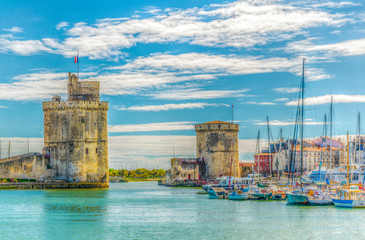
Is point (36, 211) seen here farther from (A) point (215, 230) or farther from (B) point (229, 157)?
(B) point (229, 157)

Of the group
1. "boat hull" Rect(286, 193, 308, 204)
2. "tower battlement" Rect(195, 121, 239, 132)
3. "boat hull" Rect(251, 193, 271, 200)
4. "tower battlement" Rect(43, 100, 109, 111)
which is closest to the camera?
"boat hull" Rect(286, 193, 308, 204)

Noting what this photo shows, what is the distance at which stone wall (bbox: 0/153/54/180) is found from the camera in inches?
2589

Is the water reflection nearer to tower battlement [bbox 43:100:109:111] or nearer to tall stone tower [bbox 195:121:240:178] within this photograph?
tower battlement [bbox 43:100:109:111]

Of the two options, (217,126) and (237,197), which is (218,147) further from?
(237,197)

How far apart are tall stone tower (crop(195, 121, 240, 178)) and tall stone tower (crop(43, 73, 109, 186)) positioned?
14.8m

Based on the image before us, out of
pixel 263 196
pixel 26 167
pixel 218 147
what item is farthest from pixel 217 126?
pixel 263 196

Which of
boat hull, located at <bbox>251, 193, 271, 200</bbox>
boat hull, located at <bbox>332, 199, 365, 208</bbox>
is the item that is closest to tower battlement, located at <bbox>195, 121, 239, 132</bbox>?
boat hull, located at <bbox>251, 193, 271, 200</bbox>

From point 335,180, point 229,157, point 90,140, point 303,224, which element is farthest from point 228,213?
point 229,157

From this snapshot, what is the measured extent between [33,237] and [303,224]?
13.8 metres

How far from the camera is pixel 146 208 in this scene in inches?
1677

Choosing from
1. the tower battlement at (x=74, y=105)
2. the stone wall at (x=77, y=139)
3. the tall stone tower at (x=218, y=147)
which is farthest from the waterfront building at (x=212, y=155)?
the tower battlement at (x=74, y=105)

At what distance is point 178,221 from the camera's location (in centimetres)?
3388

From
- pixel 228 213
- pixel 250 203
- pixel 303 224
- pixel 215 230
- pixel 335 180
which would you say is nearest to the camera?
pixel 215 230

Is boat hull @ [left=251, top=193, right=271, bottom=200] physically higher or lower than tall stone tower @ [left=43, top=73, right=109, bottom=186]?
lower
